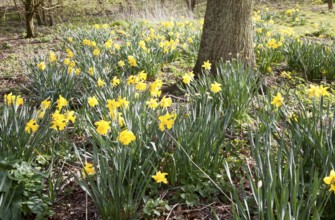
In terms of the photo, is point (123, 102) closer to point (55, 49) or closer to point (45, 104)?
point (45, 104)

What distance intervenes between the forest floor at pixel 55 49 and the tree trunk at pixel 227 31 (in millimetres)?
2354

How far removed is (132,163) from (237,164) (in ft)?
2.46

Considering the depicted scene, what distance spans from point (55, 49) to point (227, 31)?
466 centimetres

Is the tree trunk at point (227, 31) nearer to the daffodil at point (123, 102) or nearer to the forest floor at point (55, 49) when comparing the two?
the daffodil at point (123, 102)

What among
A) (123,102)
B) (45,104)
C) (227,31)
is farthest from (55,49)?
(123,102)

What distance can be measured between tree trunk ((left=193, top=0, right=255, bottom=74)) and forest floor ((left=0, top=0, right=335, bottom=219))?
7.72 ft

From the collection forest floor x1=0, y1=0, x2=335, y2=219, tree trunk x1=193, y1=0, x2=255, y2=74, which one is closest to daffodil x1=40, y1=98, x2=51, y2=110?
forest floor x1=0, y1=0, x2=335, y2=219

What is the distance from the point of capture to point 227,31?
4.09 metres

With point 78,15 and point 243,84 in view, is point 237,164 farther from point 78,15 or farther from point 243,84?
point 78,15

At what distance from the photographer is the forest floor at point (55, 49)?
210 cm

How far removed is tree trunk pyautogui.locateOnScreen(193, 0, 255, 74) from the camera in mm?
4027

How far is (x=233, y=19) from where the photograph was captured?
4.05 metres

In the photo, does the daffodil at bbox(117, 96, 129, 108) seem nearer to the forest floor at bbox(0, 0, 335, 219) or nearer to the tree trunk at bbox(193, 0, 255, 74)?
the forest floor at bbox(0, 0, 335, 219)

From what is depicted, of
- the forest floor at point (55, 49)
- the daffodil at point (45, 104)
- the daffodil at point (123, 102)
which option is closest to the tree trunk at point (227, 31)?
the daffodil at point (123, 102)
